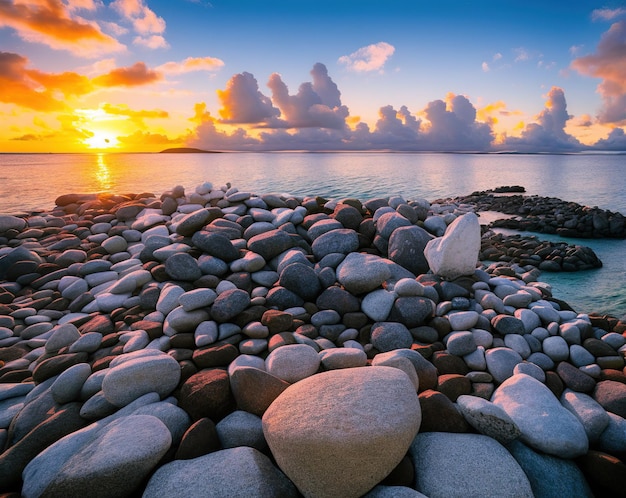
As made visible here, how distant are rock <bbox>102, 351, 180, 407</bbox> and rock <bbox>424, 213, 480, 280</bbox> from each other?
3.62 m

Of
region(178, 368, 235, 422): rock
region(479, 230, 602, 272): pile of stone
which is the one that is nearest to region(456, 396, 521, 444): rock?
region(178, 368, 235, 422): rock

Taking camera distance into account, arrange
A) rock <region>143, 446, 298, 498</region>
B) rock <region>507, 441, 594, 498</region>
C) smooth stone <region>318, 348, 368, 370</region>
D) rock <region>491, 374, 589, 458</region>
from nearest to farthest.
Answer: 1. rock <region>143, 446, 298, 498</region>
2. rock <region>507, 441, 594, 498</region>
3. rock <region>491, 374, 589, 458</region>
4. smooth stone <region>318, 348, 368, 370</region>

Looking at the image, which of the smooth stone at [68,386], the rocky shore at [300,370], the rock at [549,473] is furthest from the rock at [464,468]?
the smooth stone at [68,386]

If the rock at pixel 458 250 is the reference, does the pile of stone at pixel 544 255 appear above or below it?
below

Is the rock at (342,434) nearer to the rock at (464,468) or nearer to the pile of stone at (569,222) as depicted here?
the rock at (464,468)

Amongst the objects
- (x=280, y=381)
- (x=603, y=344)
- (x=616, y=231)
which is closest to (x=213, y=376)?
(x=280, y=381)

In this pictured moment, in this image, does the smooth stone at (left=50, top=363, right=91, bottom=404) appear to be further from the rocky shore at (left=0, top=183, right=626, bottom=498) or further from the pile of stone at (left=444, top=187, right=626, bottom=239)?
the pile of stone at (left=444, top=187, right=626, bottom=239)

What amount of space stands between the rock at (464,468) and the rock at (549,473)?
0.73ft

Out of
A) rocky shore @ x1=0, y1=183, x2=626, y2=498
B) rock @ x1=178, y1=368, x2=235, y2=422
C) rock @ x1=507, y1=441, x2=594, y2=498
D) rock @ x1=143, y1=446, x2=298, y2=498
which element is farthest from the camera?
rock @ x1=178, y1=368, x2=235, y2=422

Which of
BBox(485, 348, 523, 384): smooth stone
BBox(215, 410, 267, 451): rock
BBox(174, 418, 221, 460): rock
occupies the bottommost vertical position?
BBox(485, 348, 523, 384): smooth stone

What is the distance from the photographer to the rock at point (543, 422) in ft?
7.77

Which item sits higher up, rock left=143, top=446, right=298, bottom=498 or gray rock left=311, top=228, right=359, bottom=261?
gray rock left=311, top=228, right=359, bottom=261

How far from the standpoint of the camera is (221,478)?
1858 millimetres

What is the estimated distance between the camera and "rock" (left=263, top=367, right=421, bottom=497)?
1.83 meters
